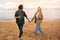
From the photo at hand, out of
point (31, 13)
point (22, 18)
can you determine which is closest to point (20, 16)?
point (22, 18)

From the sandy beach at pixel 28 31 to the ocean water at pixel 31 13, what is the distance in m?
0.07

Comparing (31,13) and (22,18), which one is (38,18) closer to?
(31,13)

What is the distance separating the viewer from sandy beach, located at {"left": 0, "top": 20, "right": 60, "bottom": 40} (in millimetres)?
3004

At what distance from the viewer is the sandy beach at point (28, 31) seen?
9.86ft

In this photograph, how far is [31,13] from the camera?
3.02m

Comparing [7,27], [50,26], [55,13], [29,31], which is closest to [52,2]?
[55,13]

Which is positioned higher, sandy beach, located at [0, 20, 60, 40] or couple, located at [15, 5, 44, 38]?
couple, located at [15, 5, 44, 38]

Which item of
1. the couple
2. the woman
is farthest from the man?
the woman

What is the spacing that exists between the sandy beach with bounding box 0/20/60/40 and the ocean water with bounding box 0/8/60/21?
74 millimetres

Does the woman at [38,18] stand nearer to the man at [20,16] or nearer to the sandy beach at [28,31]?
the sandy beach at [28,31]

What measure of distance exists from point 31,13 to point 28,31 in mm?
271

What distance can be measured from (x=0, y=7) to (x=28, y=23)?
48cm

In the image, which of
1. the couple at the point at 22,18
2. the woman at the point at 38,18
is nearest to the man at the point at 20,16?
the couple at the point at 22,18

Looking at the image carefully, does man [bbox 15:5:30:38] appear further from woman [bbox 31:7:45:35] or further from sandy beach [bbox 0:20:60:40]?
woman [bbox 31:7:45:35]
